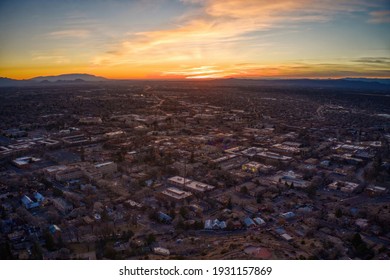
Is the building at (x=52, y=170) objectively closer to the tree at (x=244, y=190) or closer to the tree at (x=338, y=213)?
the tree at (x=244, y=190)

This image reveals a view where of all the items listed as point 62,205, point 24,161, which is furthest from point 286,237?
point 24,161

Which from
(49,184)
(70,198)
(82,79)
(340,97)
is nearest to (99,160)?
(49,184)

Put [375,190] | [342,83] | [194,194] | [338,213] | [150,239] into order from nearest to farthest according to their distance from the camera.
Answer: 1. [150,239]
2. [338,213]
3. [194,194]
4. [375,190]
5. [342,83]

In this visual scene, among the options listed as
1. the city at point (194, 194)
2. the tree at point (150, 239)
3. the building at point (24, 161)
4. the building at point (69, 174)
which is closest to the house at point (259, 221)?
the city at point (194, 194)

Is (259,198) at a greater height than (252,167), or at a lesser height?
lesser

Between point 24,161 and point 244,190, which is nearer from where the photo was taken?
point 244,190

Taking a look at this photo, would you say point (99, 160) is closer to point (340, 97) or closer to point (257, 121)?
point (257, 121)

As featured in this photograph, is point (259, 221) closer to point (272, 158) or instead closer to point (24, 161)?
point (272, 158)

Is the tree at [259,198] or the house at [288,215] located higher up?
the tree at [259,198]

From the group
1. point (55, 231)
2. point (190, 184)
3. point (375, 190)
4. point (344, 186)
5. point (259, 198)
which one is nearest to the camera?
point (55, 231)

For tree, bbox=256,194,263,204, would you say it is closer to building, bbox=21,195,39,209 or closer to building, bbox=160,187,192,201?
building, bbox=160,187,192,201

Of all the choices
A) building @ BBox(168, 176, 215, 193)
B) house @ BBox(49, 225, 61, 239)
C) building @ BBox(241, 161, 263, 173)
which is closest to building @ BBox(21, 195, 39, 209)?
house @ BBox(49, 225, 61, 239)
